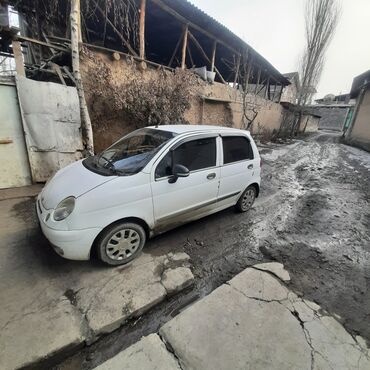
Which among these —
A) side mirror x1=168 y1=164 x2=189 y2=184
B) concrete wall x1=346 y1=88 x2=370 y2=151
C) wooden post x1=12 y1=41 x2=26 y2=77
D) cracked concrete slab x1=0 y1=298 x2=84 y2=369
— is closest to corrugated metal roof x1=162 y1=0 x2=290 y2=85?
wooden post x1=12 y1=41 x2=26 y2=77

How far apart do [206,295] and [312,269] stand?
1605mm

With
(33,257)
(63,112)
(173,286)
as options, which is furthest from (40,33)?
(173,286)

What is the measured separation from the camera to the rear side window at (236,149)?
357 centimetres

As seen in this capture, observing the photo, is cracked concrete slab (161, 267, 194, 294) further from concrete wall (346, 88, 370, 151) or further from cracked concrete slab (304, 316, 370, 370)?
concrete wall (346, 88, 370, 151)

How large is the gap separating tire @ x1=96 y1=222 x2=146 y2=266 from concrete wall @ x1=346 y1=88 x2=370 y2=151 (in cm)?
1765

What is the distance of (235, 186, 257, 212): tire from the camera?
13.8 feet

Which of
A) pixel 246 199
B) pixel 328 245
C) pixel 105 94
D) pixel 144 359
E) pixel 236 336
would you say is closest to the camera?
pixel 144 359

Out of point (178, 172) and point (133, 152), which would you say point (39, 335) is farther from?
point (133, 152)

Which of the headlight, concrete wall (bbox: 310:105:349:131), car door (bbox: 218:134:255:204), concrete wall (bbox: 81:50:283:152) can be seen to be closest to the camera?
the headlight

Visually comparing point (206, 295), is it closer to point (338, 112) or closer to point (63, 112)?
point (63, 112)

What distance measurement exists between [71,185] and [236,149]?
268 cm

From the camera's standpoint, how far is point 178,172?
2.76 metres

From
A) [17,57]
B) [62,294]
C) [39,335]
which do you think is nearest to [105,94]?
[17,57]

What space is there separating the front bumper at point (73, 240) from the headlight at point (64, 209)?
15 centimetres
